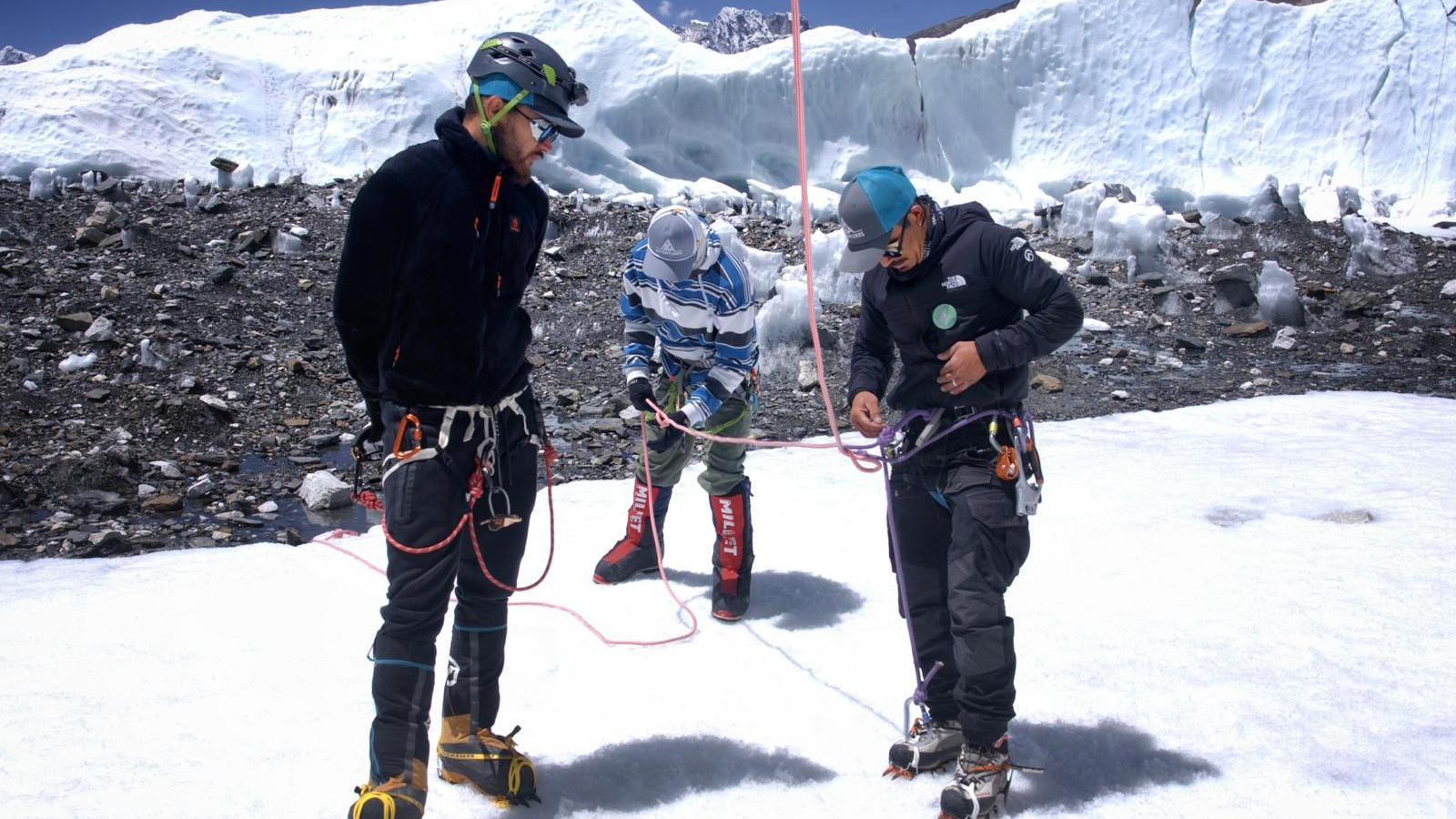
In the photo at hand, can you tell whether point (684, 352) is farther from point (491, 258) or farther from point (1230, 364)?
point (1230, 364)

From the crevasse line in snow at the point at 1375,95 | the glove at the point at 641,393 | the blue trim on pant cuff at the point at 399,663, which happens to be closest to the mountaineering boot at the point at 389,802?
the blue trim on pant cuff at the point at 399,663

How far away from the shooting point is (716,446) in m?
4.55

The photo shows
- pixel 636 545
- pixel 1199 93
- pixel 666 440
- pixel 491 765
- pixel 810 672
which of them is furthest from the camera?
pixel 1199 93

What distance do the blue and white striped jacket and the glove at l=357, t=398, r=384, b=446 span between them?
167 cm

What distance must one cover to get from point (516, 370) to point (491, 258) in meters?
0.36

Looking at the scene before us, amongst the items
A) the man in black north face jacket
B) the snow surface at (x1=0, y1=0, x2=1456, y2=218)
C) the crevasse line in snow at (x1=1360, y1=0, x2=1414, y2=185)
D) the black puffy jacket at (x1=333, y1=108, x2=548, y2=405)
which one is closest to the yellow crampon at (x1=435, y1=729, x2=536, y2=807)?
the man in black north face jacket

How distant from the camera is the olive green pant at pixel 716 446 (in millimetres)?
4496

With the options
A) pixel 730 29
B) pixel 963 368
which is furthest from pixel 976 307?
pixel 730 29

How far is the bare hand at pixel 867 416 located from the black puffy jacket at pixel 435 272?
1.12 meters

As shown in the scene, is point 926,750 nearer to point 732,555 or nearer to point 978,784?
point 978,784

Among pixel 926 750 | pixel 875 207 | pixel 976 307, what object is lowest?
pixel 926 750

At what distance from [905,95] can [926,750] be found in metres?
14.7

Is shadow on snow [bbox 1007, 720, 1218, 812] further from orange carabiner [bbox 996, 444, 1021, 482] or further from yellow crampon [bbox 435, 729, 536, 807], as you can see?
yellow crampon [bbox 435, 729, 536, 807]

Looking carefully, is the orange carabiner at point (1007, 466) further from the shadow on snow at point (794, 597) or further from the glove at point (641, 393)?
the glove at point (641, 393)
